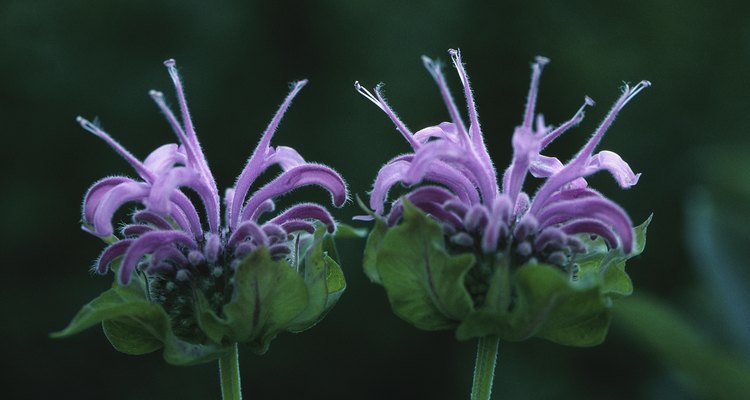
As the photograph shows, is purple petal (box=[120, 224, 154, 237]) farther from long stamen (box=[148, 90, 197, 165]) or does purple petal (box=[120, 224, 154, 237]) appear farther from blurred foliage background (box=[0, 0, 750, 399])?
blurred foliage background (box=[0, 0, 750, 399])

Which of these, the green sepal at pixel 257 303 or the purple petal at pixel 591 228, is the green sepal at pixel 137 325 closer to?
the green sepal at pixel 257 303

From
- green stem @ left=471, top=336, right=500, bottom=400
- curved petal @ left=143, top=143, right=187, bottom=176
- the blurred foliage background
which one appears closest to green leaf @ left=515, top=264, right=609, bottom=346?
green stem @ left=471, top=336, right=500, bottom=400

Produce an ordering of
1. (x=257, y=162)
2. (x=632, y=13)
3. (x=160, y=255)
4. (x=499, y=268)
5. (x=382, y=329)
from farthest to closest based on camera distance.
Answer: (x=632, y=13), (x=382, y=329), (x=257, y=162), (x=160, y=255), (x=499, y=268)

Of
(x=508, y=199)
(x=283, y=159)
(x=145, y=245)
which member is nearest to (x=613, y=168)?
(x=508, y=199)

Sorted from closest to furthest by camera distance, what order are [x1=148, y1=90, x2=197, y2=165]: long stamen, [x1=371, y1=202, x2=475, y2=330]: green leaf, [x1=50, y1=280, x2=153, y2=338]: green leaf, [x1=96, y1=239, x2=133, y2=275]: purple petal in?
1. [x1=50, y1=280, x2=153, y2=338]: green leaf
2. [x1=371, y1=202, x2=475, y2=330]: green leaf
3. [x1=96, y1=239, x2=133, y2=275]: purple petal
4. [x1=148, y1=90, x2=197, y2=165]: long stamen

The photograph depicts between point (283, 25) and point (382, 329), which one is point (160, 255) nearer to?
point (382, 329)

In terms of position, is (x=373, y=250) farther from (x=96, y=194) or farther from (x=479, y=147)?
(x=96, y=194)

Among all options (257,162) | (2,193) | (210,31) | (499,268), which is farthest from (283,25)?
(499,268)
